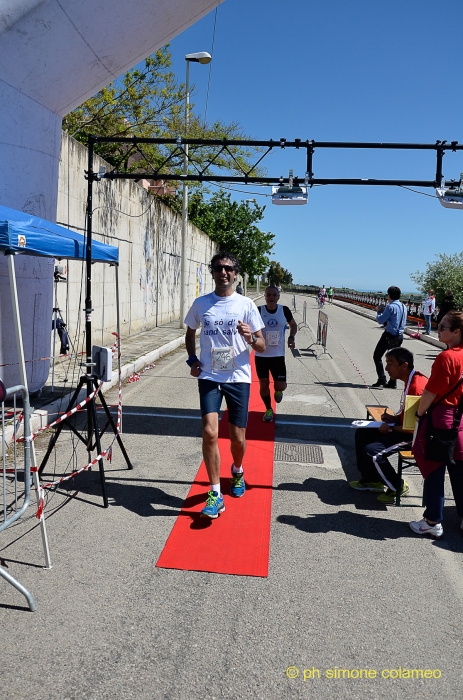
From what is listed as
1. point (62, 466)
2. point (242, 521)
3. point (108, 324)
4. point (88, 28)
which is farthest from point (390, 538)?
point (108, 324)

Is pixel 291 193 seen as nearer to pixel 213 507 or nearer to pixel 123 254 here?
pixel 213 507

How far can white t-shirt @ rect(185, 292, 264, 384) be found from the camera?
4723 millimetres

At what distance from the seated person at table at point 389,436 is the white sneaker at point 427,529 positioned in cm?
54

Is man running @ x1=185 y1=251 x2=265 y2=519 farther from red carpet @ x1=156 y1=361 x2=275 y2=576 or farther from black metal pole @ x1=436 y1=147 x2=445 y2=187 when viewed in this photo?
black metal pole @ x1=436 y1=147 x2=445 y2=187

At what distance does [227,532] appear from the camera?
4.44m

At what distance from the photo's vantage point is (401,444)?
4.96 metres

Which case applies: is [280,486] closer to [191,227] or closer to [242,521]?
[242,521]

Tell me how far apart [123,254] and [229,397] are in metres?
12.3

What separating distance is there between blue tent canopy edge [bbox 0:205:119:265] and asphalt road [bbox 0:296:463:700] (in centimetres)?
217

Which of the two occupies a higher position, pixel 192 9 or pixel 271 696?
pixel 192 9

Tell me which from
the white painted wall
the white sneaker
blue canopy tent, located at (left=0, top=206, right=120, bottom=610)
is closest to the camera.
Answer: blue canopy tent, located at (left=0, top=206, right=120, bottom=610)

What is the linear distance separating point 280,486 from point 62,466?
2.21m

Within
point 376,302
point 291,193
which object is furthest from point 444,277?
point 291,193

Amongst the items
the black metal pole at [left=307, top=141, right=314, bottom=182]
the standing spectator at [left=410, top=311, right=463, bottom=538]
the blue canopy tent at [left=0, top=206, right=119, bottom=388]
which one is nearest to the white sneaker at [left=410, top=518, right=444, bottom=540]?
the standing spectator at [left=410, top=311, right=463, bottom=538]
